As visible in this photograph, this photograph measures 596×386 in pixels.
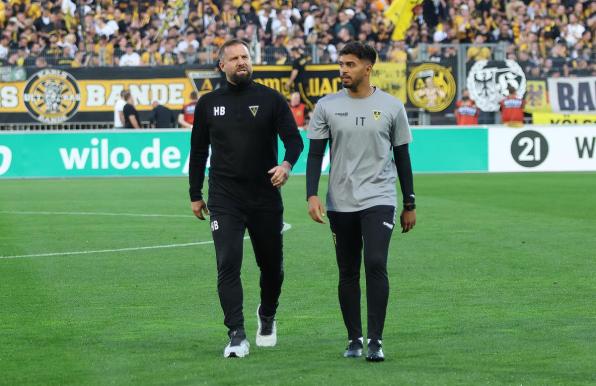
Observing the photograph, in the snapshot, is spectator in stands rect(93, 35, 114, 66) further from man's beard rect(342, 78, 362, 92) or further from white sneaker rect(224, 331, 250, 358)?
man's beard rect(342, 78, 362, 92)

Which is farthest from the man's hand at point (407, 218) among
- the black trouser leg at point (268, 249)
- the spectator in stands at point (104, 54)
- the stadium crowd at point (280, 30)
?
the spectator in stands at point (104, 54)

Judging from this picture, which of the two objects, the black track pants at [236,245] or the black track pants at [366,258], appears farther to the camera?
the black track pants at [236,245]

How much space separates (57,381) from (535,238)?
9843mm

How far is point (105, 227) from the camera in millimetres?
18656

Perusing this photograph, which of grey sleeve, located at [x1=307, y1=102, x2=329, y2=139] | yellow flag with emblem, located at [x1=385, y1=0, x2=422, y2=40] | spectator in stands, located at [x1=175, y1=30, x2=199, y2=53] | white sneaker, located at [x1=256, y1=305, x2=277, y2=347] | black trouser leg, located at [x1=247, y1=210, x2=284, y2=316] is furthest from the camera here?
yellow flag with emblem, located at [x1=385, y1=0, x2=422, y2=40]

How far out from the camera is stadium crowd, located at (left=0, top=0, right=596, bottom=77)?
1339 inches

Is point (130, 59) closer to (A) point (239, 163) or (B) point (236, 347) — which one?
(A) point (239, 163)

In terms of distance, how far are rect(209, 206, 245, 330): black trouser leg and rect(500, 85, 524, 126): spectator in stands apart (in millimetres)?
23858

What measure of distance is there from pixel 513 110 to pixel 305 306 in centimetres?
2192

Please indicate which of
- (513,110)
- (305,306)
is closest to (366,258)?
(305,306)

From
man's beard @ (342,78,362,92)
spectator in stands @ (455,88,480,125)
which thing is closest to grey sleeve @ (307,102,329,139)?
man's beard @ (342,78,362,92)

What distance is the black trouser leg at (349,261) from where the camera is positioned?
324 inches

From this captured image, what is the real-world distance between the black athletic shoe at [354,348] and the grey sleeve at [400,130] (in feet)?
4.06

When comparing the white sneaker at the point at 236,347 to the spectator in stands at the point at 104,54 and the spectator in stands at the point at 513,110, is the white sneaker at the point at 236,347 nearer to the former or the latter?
the spectator in stands at the point at 513,110
